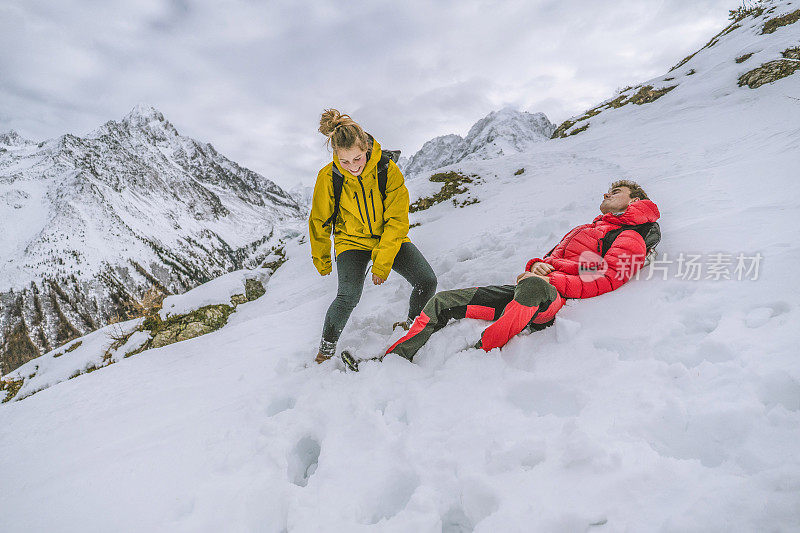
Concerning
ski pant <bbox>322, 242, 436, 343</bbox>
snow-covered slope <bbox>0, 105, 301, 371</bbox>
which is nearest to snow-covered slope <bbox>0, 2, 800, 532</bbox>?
ski pant <bbox>322, 242, 436, 343</bbox>

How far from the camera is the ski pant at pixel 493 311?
10.1 ft

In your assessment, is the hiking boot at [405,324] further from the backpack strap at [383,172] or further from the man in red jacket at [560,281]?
the backpack strap at [383,172]

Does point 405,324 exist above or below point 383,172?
below

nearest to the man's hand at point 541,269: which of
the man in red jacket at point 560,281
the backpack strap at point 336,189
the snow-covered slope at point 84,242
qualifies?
the man in red jacket at point 560,281

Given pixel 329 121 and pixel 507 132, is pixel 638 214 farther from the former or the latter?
pixel 507 132

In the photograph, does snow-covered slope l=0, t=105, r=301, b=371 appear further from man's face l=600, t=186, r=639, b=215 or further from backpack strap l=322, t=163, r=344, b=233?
man's face l=600, t=186, r=639, b=215

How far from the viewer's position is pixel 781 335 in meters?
2.27

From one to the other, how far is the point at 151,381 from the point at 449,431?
4.10m

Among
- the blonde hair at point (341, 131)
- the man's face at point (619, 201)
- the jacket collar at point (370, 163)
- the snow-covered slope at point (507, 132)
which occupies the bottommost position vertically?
the man's face at point (619, 201)

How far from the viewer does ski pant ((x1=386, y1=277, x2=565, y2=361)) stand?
308 cm

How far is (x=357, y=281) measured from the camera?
12.4ft

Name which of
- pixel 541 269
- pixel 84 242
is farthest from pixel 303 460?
pixel 84 242

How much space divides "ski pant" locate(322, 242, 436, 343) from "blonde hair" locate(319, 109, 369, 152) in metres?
1.26

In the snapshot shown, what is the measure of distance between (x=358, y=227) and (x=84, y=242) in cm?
17209
